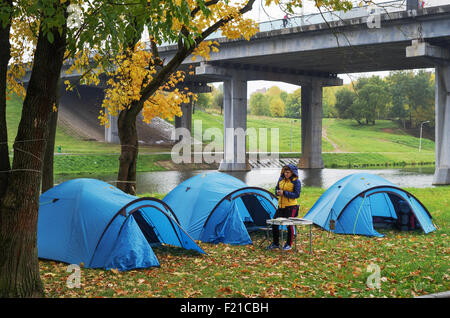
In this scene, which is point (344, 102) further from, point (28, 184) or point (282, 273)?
point (28, 184)

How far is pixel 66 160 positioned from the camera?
140 ft

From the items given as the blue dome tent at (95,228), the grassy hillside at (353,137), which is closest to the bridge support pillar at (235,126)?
the grassy hillside at (353,137)

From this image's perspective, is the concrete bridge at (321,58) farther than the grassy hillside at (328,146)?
No

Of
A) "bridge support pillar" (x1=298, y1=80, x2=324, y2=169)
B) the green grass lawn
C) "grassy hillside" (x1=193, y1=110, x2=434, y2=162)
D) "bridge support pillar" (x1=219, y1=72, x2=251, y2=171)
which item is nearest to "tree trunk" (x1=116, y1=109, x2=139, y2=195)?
the green grass lawn

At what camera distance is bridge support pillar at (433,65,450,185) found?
33.0 meters

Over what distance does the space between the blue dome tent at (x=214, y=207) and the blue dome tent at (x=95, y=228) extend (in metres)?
1.43

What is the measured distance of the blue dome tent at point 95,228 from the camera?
9.75 m

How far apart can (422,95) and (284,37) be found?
250 feet

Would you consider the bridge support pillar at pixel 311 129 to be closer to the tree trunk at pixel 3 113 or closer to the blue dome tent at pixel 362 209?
the blue dome tent at pixel 362 209

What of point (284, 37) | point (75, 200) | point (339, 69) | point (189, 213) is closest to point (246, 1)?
point (189, 213)

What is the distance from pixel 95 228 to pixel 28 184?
9.42ft

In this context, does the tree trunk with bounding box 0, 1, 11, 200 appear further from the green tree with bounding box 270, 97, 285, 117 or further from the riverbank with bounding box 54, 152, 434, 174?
the green tree with bounding box 270, 97, 285, 117
